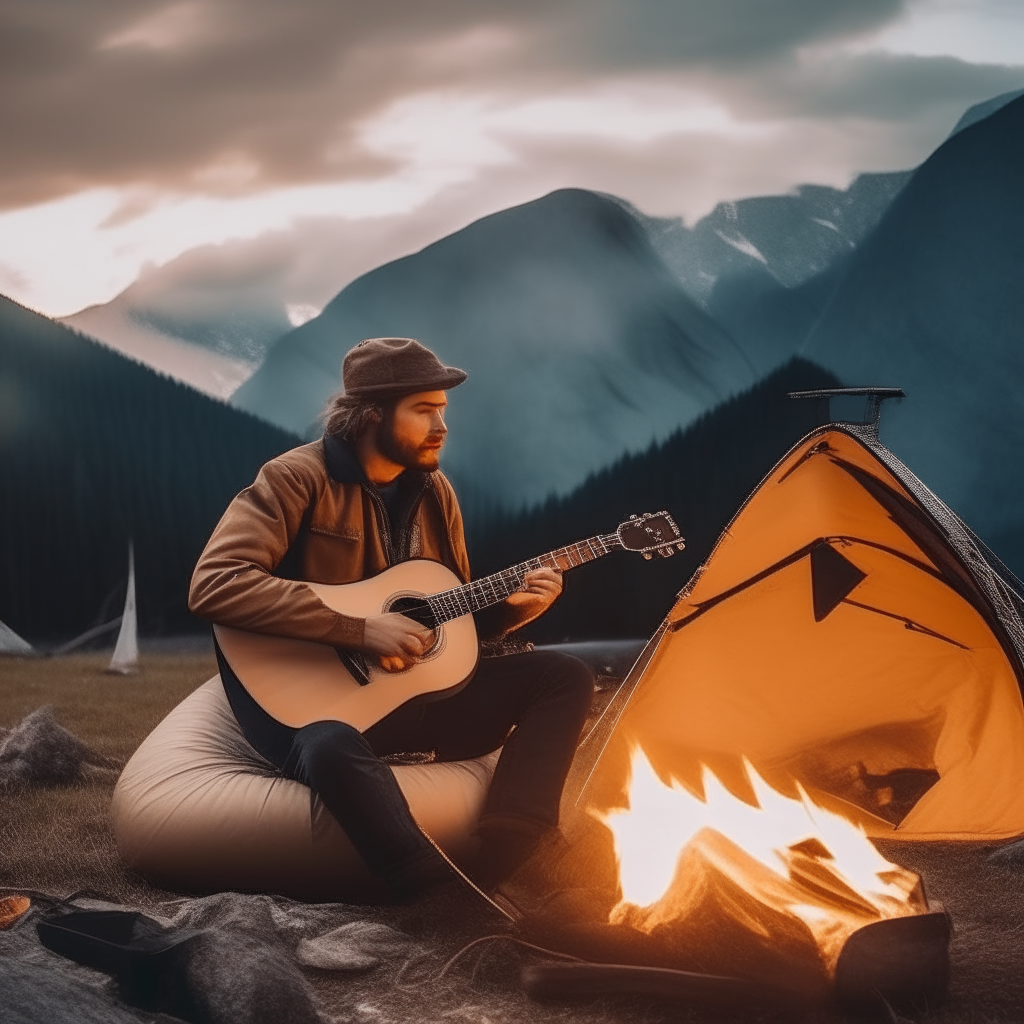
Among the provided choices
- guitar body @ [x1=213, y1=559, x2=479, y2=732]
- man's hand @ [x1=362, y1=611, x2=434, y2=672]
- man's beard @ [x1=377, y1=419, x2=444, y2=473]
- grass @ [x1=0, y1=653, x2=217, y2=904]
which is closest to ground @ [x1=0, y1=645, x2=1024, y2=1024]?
grass @ [x1=0, y1=653, x2=217, y2=904]

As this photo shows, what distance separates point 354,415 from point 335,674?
736mm

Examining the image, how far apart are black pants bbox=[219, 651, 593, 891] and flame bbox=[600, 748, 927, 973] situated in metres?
0.24

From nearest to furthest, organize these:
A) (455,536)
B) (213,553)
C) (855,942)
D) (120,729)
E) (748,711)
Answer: (855,942), (213,553), (455,536), (748,711), (120,729)

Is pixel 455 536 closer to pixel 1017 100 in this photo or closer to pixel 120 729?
Result: pixel 120 729

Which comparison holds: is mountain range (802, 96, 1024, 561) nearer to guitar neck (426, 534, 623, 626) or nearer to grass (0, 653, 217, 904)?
guitar neck (426, 534, 623, 626)

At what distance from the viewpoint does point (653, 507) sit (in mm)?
6250

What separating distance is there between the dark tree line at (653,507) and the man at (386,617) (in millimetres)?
2832

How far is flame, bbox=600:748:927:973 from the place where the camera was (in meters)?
2.52

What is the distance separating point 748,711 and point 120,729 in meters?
2.81

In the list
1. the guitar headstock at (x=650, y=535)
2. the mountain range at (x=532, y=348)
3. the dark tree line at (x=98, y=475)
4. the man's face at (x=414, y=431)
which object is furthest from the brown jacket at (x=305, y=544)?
the dark tree line at (x=98, y=475)

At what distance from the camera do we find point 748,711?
3844 mm

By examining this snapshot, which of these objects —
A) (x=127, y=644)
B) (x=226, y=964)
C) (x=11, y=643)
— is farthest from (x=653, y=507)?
(x=226, y=964)

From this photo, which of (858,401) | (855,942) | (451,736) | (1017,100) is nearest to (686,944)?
(855,942)

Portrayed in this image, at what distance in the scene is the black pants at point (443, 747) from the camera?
8.68 feet
